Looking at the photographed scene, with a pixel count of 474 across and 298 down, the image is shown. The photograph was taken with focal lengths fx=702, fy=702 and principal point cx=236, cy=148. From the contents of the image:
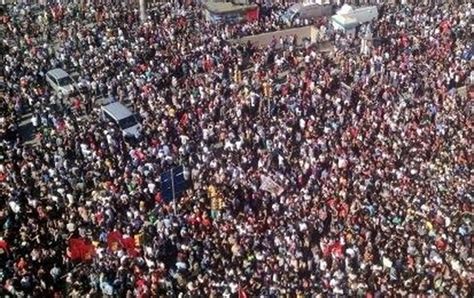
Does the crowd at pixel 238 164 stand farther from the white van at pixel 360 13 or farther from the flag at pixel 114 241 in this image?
the white van at pixel 360 13

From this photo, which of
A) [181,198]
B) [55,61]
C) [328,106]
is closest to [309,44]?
[328,106]

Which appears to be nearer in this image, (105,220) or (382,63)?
(105,220)

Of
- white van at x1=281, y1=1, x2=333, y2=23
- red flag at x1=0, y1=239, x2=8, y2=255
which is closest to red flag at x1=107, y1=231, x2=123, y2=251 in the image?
red flag at x1=0, y1=239, x2=8, y2=255

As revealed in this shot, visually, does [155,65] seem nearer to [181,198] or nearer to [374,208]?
[181,198]

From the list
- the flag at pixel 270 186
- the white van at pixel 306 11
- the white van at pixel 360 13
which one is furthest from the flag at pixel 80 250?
the white van at pixel 306 11

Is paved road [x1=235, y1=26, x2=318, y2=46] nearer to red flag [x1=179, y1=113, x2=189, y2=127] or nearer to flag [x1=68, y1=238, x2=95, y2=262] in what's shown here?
red flag [x1=179, y1=113, x2=189, y2=127]

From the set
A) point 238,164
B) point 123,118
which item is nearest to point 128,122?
point 123,118
